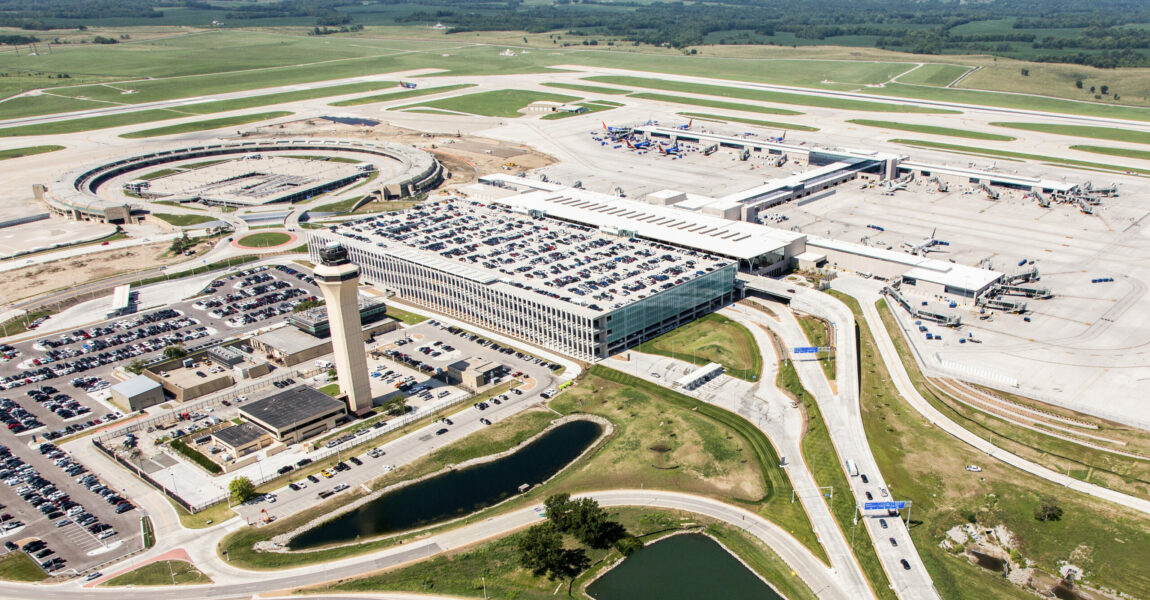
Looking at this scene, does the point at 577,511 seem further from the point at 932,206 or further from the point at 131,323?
the point at 932,206

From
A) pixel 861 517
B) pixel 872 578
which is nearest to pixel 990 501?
pixel 861 517

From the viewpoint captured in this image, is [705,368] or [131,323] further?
[131,323]

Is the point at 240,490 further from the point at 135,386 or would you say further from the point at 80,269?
the point at 80,269

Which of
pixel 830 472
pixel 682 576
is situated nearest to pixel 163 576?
pixel 682 576

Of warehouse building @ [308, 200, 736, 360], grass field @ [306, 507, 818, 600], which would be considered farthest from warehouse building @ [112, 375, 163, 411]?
grass field @ [306, 507, 818, 600]

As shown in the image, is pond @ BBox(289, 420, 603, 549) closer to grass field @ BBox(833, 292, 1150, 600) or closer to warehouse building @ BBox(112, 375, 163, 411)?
grass field @ BBox(833, 292, 1150, 600)

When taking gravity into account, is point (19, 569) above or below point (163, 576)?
above

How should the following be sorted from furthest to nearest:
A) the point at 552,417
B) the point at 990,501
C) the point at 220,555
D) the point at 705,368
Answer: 1. the point at 705,368
2. the point at 552,417
3. the point at 990,501
4. the point at 220,555
